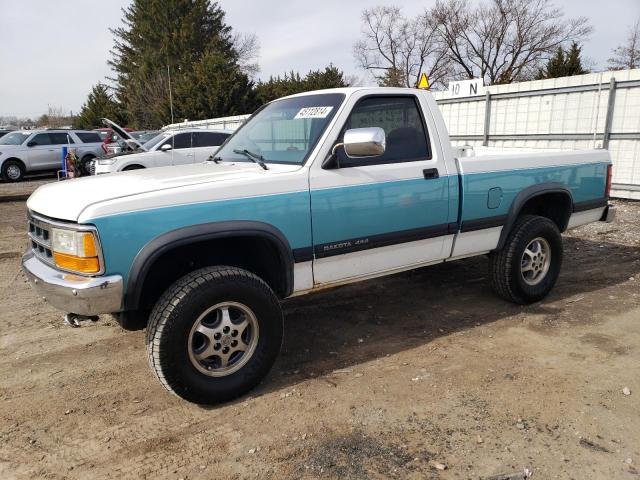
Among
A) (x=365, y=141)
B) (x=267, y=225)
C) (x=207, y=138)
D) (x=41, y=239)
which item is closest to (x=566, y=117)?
(x=207, y=138)

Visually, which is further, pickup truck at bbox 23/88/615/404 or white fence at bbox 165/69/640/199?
white fence at bbox 165/69/640/199

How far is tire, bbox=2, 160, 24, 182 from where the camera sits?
55.6 ft

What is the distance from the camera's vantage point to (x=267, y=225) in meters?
3.12

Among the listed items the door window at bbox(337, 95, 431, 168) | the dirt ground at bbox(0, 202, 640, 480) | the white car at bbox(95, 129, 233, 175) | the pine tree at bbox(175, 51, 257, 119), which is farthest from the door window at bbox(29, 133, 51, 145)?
the door window at bbox(337, 95, 431, 168)

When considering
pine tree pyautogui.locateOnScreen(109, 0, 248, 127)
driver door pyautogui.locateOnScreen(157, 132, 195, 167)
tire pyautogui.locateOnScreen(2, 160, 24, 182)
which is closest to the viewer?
driver door pyautogui.locateOnScreen(157, 132, 195, 167)

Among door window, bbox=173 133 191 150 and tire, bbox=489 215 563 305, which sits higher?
door window, bbox=173 133 191 150

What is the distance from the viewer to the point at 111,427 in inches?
115

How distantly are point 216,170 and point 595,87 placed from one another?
9.09 metres

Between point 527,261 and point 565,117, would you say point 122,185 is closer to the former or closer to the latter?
point 527,261

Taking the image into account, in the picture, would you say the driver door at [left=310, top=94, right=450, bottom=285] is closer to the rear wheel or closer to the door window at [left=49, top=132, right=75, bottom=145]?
the rear wheel

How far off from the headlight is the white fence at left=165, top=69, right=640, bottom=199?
9.91 metres

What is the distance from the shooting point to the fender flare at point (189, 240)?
2.78 m

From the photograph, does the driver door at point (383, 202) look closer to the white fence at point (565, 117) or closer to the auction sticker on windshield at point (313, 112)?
the auction sticker on windshield at point (313, 112)

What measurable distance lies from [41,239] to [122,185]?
0.62 m
